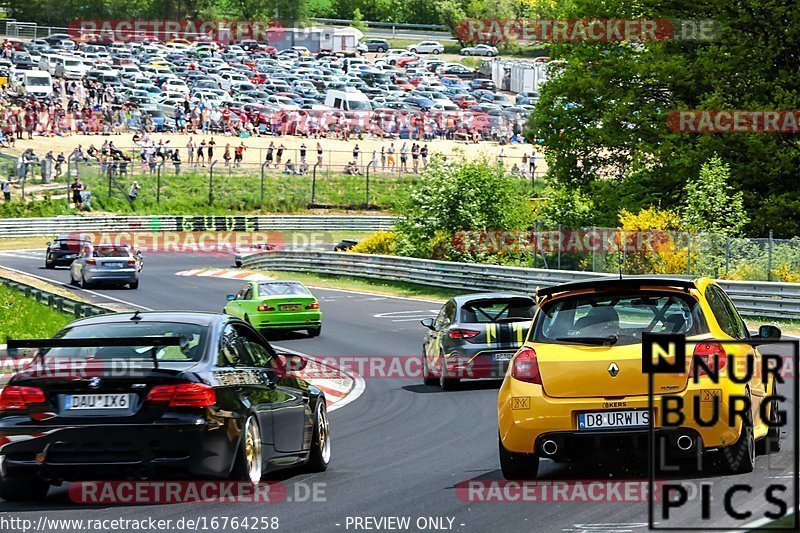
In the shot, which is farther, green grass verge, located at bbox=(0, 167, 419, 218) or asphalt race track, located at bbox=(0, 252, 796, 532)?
green grass verge, located at bbox=(0, 167, 419, 218)

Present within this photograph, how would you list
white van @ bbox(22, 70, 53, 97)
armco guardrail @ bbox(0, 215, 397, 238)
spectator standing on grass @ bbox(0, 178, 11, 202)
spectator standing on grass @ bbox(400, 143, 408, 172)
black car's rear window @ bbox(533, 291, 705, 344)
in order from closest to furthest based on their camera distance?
black car's rear window @ bbox(533, 291, 705, 344) < armco guardrail @ bbox(0, 215, 397, 238) < spectator standing on grass @ bbox(0, 178, 11, 202) < spectator standing on grass @ bbox(400, 143, 408, 172) < white van @ bbox(22, 70, 53, 97)

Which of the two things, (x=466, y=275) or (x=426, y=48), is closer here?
(x=466, y=275)

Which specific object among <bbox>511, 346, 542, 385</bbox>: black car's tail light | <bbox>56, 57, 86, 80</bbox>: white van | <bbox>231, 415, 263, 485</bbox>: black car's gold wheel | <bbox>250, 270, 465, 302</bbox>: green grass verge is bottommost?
<bbox>250, 270, 465, 302</bbox>: green grass verge

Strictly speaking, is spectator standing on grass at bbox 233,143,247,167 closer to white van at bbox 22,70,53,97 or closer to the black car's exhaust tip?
white van at bbox 22,70,53,97

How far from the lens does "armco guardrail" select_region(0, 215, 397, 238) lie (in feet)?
207

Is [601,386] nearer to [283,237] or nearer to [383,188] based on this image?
[283,237]

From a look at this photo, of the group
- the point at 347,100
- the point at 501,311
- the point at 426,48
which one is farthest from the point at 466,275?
the point at 426,48

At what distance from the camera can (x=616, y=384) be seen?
387 inches

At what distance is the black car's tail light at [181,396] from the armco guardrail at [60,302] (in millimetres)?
11993

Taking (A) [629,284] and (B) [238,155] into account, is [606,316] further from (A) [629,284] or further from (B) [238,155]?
(B) [238,155]

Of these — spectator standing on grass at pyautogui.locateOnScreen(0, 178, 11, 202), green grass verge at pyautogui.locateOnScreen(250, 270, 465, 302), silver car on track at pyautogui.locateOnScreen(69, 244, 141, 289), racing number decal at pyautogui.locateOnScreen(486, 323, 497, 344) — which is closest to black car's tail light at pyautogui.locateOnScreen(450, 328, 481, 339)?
racing number decal at pyautogui.locateOnScreen(486, 323, 497, 344)

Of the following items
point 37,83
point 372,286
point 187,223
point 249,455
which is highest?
point 37,83

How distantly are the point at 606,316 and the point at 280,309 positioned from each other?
18678 mm

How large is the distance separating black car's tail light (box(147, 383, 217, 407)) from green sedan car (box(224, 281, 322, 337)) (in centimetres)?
1885
